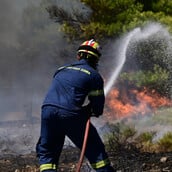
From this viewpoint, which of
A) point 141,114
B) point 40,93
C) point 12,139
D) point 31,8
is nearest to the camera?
point 12,139

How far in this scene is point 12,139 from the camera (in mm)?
12172

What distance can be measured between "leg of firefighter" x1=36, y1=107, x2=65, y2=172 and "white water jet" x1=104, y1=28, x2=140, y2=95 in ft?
29.6

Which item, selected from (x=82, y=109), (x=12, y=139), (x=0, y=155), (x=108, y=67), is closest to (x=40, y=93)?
(x=108, y=67)

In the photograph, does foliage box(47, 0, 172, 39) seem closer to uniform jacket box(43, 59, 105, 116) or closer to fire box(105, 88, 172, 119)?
fire box(105, 88, 172, 119)

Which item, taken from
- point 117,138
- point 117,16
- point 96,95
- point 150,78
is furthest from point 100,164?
point 117,16

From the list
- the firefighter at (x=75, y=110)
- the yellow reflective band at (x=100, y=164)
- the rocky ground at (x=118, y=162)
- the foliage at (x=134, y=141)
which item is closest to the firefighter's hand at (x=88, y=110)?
the firefighter at (x=75, y=110)

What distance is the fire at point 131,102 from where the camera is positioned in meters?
15.3

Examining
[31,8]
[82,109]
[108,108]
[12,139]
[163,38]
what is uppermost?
[31,8]

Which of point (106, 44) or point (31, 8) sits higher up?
point (31, 8)

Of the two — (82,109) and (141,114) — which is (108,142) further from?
(141,114)

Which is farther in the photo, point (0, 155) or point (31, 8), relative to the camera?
point (31, 8)

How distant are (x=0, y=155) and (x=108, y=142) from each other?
199 cm

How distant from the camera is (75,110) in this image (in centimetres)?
591

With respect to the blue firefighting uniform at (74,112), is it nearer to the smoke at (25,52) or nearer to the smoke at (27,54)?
the smoke at (27,54)
